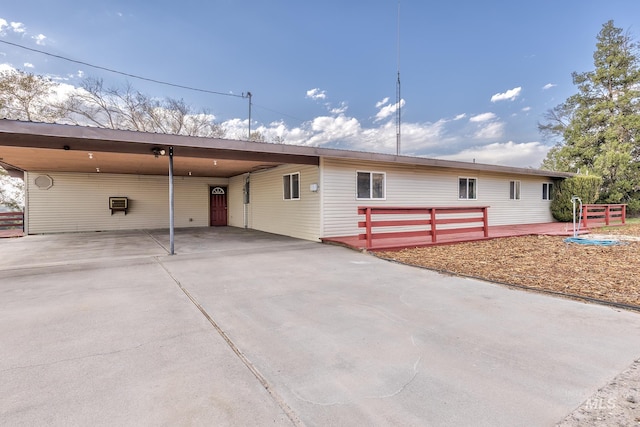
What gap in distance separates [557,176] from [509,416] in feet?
52.9

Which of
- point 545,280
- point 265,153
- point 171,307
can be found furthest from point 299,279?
point 265,153

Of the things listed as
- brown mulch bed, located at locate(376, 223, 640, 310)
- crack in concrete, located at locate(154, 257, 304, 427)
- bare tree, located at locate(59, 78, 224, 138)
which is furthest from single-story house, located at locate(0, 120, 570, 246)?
bare tree, located at locate(59, 78, 224, 138)

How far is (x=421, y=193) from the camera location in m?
10.4

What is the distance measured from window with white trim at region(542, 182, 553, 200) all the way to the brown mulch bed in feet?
24.1

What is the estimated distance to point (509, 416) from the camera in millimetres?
1635

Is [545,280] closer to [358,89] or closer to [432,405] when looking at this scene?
[432,405]

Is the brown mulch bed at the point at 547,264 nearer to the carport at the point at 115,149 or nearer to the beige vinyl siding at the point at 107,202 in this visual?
the carport at the point at 115,149

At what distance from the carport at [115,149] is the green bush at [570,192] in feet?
41.9

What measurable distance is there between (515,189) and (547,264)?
9031mm

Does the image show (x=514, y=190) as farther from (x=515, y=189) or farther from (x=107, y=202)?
(x=107, y=202)

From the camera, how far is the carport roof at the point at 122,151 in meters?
5.76

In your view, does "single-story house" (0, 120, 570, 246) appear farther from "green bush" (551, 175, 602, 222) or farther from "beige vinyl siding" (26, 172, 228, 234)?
"green bush" (551, 175, 602, 222)

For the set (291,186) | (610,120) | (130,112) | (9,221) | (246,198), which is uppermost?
(130,112)

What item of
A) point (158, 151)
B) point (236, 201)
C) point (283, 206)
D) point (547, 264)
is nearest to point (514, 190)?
point (547, 264)
